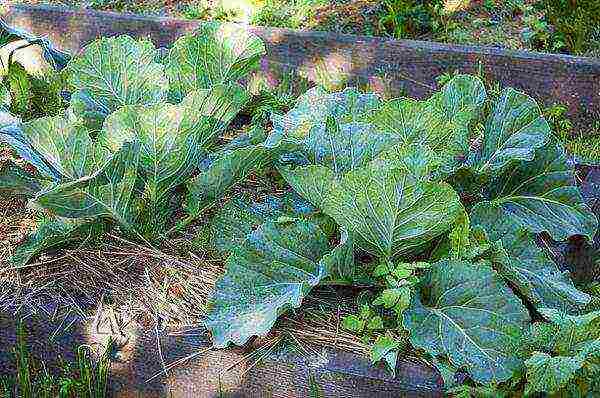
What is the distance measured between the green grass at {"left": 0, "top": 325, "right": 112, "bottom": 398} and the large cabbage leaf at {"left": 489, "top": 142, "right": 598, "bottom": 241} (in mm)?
1267

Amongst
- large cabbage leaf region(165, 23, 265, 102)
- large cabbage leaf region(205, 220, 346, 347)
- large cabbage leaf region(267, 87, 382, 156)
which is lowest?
large cabbage leaf region(205, 220, 346, 347)

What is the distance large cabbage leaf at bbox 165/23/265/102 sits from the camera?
297 centimetres

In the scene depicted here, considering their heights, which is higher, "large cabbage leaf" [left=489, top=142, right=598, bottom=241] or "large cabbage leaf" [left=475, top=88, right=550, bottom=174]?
"large cabbage leaf" [left=475, top=88, right=550, bottom=174]

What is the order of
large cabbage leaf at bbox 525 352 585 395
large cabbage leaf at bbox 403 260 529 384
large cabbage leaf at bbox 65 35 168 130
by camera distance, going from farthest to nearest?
1. large cabbage leaf at bbox 65 35 168 130
2. large cabbage leaf at bbox 403 260 529 384
3. large cabbage leaf at bbox 525 352 585 395

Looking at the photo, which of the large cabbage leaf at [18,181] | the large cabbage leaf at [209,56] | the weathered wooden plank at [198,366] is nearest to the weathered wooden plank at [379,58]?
the large cabbage leaf at [209,56]

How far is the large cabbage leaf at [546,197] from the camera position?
102 inches

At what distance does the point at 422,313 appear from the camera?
87.7 inches

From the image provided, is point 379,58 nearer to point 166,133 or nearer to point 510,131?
point 510,131

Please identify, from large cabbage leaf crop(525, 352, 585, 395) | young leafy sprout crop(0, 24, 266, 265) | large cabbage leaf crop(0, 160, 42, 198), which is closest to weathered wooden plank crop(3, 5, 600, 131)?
young leafy sprout crop(0, 24, 266, 265)

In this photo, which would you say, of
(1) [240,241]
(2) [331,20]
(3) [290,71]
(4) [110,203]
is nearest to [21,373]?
(4) [110,203]

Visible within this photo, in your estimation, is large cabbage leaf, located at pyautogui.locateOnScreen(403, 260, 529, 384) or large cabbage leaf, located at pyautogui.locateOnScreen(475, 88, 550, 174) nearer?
large cabbage leaf, located at pyautogui.locateOnScreen(403, 260, 529, 384)

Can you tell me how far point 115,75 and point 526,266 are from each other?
1505 mm

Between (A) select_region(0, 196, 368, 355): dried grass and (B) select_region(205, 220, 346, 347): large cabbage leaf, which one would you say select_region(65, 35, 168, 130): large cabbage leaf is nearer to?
(A) select_region(0, 196, 368, 355): dried grass

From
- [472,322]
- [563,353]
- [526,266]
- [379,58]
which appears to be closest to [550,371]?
[563,353]
